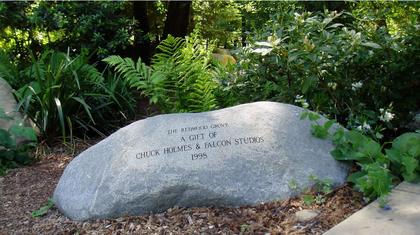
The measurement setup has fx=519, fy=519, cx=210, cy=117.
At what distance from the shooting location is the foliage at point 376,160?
3148 millimetres

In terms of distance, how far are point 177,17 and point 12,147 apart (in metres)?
4.79

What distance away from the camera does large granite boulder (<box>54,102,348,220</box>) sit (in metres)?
3.34

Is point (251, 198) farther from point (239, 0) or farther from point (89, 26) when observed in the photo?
point (239, 0)

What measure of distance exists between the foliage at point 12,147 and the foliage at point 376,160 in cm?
281

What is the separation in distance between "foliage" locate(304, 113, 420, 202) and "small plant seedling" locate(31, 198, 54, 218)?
2.04m

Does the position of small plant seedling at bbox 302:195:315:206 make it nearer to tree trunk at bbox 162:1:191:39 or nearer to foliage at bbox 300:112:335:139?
foliage at bbox 300:112:335:139

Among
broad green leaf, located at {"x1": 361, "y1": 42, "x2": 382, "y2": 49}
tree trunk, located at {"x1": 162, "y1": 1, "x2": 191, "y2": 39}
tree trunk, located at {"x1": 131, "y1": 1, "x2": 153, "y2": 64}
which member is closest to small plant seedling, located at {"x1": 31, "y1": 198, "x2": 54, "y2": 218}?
broad green leaf, located at {"x1": 361, "y1": 42, "x2": 382, "y2": 49}

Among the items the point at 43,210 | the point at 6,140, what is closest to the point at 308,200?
the point at 43,210

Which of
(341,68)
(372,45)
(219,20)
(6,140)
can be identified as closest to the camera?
(372,45)

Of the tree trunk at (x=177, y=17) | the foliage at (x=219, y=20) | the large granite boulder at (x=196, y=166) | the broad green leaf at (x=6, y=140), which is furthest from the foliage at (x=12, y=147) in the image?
the foliage at (x=219, y=20)

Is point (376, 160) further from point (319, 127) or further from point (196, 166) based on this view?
point (196, 166)

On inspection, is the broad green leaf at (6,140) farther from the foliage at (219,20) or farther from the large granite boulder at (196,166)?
the foliage at (219,20)

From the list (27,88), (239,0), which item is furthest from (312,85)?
(239,0)

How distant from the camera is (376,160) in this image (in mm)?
3408
